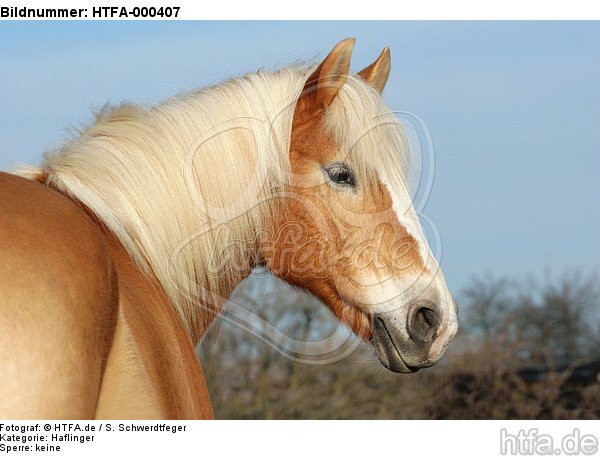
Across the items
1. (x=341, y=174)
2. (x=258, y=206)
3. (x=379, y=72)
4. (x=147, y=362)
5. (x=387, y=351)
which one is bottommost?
(x=147, y=362)

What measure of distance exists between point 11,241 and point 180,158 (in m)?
1.15

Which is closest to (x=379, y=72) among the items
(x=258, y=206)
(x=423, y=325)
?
(x=258, y=206)

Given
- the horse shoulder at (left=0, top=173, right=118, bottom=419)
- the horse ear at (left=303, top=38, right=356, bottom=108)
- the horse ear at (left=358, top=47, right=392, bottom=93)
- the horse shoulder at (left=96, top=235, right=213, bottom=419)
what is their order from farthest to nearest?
the horse ear at (left=358, top=47, right=392, bottom=93) → the horse ear at (left=303, top=38, right=356, bottom=108) → the horse shoulder at (left=96, top=235, right=213, bottom=419) → the horse shoulder at (left=0, top=173, right=118, bottom=419)

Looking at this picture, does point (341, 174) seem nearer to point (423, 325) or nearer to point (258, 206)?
point (258, 206)

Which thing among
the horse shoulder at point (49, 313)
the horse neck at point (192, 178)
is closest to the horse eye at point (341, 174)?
the horse neck at point (192, 178)

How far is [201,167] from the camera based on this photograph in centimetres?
313

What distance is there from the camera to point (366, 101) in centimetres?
332

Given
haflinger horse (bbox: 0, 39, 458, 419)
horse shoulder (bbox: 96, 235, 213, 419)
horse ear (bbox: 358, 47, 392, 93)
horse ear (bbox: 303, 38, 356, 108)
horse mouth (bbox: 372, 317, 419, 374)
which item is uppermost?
horse ear (bbox: 358, 47, 392, 93)

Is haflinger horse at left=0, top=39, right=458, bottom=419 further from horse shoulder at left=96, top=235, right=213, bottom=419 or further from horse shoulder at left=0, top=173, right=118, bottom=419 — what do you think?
horse shoulder at left=0, top=173, right=118, bottom=419

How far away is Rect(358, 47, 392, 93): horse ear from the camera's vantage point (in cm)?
368

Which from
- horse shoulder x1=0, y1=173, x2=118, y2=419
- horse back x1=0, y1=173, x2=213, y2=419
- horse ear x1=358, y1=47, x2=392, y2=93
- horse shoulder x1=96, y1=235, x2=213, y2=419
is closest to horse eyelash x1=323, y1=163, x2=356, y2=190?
horse ear x1=358, y1=47, x2=392, y2=93

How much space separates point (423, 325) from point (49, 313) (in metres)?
1.82

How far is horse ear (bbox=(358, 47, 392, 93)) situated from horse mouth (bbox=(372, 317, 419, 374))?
1.23 metres

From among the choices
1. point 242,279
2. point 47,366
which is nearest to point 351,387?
point 242,279
